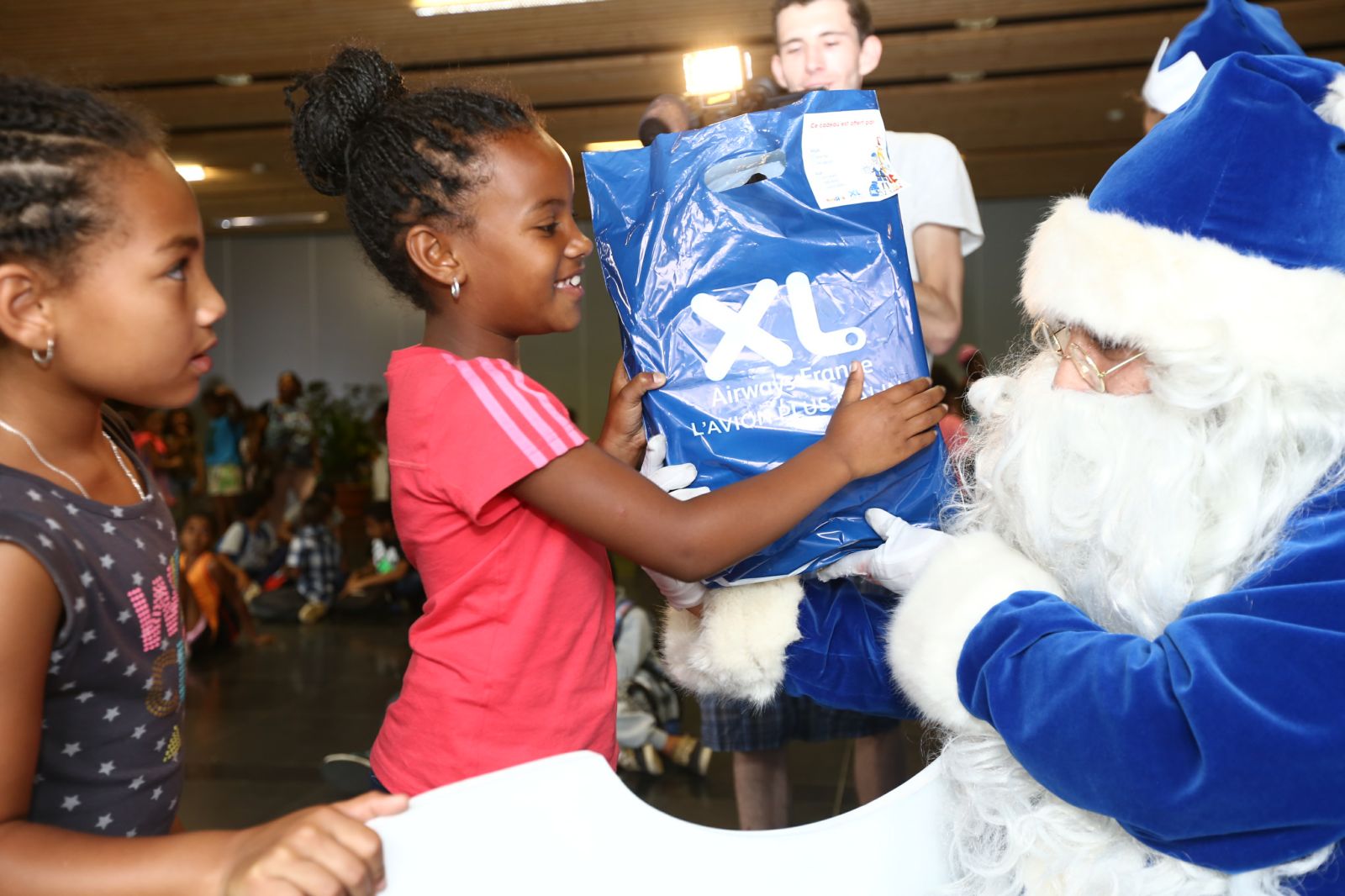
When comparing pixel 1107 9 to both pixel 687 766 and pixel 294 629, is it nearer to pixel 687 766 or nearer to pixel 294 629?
pixel 687 766

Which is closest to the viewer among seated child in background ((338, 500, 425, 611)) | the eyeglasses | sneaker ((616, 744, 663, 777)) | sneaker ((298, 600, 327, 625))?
the eyeglasses

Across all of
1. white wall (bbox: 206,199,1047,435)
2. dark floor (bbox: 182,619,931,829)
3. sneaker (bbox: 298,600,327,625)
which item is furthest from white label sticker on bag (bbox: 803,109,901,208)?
white wall (bbox: 206,199,1047,435)

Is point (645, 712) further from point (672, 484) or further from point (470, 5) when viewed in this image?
point (470, 5)

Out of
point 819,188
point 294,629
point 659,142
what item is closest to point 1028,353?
point 819,188

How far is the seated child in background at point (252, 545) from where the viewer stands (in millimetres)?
6949

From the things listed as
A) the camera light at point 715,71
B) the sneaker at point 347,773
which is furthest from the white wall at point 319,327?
the camera light at point 715,71

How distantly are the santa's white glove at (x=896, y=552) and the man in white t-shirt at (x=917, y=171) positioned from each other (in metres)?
0.64

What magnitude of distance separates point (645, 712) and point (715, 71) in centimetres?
247

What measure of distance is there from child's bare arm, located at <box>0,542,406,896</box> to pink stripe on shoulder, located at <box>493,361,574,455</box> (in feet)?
1.53

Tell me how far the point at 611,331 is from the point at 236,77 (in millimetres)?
5369

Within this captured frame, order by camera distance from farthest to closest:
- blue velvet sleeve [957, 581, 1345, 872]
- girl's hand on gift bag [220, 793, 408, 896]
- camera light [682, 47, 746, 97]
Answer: camera light [682, 47, 746, 97]
blue velvet sleeve [957, 581, 1345, 872]
girl's hand on gift bag [220, 793, 408, 896]

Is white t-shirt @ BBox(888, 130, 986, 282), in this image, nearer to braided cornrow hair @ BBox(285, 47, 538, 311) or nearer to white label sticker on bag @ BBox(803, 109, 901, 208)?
white label sticker on bag @ BBox(803, 109, 901, 208)

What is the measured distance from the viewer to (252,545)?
23.2ft

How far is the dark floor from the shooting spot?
3.27 metres
